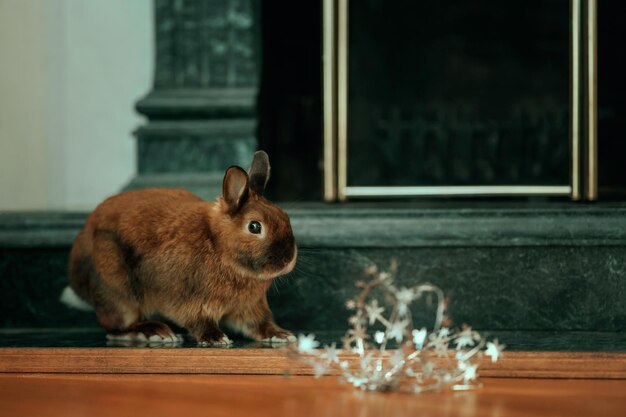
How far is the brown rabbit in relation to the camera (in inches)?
60.6

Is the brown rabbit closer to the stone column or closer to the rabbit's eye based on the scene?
the rabbit's eye

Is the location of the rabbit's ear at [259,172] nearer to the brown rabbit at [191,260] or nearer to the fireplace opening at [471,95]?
the brown rabbit at [191,260]

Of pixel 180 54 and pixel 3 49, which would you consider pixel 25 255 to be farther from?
pixel 3 49

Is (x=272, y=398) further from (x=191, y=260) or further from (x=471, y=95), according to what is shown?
(x=471, y=95)

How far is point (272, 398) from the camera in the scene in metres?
1.35

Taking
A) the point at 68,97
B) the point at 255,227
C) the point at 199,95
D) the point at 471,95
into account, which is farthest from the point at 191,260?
the point at 68,97

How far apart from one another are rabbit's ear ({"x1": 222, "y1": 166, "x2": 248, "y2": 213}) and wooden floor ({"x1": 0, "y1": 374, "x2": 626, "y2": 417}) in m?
0.30

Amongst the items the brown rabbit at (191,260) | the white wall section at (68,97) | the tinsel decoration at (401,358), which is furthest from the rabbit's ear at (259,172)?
the white wall section at (68,97)

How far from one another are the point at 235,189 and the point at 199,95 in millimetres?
583

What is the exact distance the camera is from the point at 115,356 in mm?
1557

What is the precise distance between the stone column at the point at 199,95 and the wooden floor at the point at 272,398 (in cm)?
67

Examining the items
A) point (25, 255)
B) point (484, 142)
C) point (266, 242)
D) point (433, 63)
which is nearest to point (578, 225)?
point (484, 142)

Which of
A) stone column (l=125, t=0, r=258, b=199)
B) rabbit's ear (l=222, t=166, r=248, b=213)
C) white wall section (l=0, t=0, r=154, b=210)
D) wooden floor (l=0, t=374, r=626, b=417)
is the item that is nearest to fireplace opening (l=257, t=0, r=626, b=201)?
stone column (l=125, t=0, r=258, b=199)

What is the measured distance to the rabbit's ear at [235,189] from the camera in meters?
1.53
